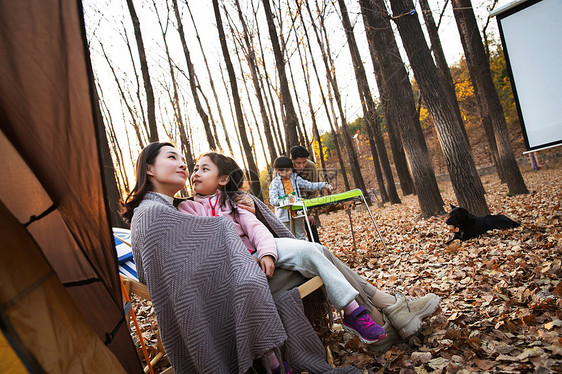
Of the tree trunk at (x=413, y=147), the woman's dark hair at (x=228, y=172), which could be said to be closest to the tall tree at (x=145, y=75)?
the tree trunk at (x=413, y=147)

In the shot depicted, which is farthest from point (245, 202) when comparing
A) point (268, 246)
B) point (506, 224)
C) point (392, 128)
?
point (392, 128)

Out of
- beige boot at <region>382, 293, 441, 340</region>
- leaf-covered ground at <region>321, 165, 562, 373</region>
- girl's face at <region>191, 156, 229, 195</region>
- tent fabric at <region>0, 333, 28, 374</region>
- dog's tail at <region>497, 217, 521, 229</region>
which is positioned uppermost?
girl's face at <region>191, 156, 229, 195</region>

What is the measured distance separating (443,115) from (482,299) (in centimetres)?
397

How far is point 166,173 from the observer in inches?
88.3

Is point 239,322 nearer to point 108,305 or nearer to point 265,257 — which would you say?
point 265,257

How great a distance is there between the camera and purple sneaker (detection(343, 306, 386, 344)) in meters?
2.00

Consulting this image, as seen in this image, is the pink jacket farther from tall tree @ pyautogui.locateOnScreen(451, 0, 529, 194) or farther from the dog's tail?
tall tree @ pyautogui.locateOnScreen(451, 0, 529, 194)

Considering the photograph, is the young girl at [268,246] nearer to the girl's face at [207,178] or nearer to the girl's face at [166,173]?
the girl's face at [207,178]

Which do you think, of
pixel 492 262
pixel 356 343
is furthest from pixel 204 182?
pixel 492 262

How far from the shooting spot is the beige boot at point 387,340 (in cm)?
226

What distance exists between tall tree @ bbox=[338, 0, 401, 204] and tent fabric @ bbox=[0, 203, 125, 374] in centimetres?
1279

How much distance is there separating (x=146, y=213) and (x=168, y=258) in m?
0.29

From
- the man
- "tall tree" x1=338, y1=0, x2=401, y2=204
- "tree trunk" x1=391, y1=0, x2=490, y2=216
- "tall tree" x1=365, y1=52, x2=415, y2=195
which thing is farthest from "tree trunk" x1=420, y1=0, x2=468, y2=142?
the man

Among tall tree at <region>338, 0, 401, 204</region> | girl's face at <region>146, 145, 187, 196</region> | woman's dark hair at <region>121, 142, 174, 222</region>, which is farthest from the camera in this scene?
tall tree at <region>338, 0, 401, 204</region>
